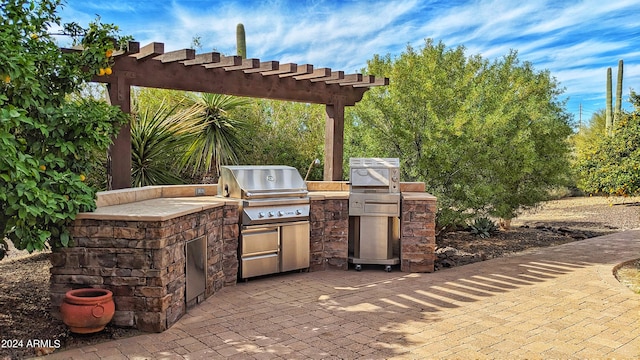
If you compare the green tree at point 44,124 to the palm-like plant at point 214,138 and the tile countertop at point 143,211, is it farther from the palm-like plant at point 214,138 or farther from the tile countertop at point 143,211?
the palm-like plant at point 214,138

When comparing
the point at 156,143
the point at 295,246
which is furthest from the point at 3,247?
the point at 156,143

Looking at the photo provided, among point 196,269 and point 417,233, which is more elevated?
point 417,233

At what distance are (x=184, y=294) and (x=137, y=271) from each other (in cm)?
62

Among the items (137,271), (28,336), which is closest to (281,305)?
(137,271)

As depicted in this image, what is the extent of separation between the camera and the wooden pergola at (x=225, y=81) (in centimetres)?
530

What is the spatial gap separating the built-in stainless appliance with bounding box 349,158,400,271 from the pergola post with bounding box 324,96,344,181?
1208mm

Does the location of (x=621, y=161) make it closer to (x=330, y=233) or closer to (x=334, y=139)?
(x=334, y=139)

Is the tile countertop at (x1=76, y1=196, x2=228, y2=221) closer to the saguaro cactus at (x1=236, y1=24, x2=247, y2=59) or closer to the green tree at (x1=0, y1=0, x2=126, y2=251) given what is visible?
the green tree at (x1=0, y1=0, x2=126, y2=251)

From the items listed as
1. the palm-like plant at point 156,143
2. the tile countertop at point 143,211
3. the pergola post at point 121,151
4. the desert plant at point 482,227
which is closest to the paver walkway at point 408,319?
the tile countertop at point 143,211

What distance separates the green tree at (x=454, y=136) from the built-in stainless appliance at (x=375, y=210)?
1788 millimetres

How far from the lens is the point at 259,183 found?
18.7ft

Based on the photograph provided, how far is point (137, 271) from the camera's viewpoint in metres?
3.90

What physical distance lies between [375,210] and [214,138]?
3.37 meters

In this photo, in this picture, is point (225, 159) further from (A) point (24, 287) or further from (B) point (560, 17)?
(B) point (560, 17)
